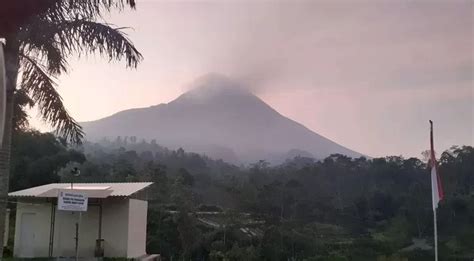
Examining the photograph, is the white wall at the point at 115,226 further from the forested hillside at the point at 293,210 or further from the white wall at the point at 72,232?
the forested hillside at the point at 293,210

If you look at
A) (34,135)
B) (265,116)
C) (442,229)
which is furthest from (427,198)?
(265,116)

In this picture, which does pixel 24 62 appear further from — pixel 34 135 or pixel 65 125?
pixel 34 135

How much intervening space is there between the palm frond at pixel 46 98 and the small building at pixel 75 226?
7957 mm

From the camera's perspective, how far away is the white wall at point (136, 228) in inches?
661

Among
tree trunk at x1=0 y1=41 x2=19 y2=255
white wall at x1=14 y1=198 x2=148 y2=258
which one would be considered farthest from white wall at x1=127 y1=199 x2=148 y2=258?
tree trunk at x1=0 y1=41 x2=19 y2=255

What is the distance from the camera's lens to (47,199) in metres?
17.1

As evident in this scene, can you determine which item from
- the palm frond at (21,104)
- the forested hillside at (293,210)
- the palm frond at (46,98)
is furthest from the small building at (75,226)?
the forested hillside at (293,210)

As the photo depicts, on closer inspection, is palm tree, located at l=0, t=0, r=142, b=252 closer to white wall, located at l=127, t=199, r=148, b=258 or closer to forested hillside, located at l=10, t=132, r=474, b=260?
white wall, located at l=127, t=199, r=148, b=258

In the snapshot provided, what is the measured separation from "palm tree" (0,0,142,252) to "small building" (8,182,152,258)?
8227 millimetres

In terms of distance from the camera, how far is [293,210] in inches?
1422

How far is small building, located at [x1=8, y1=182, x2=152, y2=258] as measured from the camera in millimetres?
16391

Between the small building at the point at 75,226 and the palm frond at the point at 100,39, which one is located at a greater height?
the palm frond at the point at 100,39

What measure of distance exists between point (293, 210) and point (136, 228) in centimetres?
1974

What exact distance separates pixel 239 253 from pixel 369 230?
494 inches
